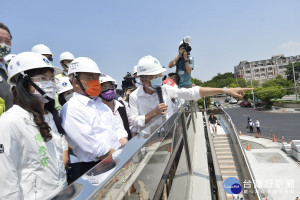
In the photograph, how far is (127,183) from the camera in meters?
1.02

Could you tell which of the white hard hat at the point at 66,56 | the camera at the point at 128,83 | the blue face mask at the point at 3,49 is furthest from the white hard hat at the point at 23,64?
the white hard hat at the point at 66,56

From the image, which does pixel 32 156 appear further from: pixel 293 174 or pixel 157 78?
pixel 293 174

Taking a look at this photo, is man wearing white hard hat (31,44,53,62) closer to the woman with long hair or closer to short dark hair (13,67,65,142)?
the woman with long hair

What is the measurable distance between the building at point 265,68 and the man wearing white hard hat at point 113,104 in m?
91.3

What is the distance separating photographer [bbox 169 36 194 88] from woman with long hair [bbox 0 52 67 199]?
3628 millimetres

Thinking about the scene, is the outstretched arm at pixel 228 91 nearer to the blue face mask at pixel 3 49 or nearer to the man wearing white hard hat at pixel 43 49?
the blue face mask at pixel 3 49

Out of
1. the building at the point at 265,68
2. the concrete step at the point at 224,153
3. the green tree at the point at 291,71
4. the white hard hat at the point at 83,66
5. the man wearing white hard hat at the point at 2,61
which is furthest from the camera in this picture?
the building at the point at 265,68

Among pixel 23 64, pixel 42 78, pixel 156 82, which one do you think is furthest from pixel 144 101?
pixel 23 64

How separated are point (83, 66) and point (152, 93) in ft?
3.99

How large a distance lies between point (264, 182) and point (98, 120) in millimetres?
14250

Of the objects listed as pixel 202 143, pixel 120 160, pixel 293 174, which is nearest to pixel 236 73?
pixel 293 174

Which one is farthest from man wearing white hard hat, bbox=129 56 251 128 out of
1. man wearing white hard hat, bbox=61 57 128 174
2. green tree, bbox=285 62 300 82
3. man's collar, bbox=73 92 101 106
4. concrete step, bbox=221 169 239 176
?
green tree, bbox=285 62 300 82

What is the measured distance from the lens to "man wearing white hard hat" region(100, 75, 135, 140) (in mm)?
3303

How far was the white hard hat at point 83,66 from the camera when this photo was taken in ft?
7.71
